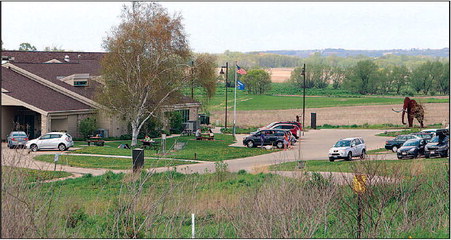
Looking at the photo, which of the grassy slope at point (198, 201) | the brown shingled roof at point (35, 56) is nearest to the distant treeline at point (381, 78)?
the brown shingled roof at point (35, 56)

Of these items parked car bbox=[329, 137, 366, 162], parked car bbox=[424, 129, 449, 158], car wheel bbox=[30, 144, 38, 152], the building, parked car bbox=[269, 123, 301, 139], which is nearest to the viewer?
parked car bbox=[424, 129, 449, 158]

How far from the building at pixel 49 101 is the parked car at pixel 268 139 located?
7.69 meters

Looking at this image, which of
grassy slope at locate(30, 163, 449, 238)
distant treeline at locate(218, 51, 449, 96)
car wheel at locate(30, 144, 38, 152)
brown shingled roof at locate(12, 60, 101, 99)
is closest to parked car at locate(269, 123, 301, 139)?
brown shingled roof at locate(12, 60, 101, 99)

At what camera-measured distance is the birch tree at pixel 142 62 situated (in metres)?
48.7

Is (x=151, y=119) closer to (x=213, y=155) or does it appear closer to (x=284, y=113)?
(x=213, y=155)

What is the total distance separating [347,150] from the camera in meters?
39.6

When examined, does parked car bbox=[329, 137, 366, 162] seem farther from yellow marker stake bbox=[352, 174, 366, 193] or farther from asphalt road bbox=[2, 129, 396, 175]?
yellow marker stake bbox=[352, 174, 366, 193]

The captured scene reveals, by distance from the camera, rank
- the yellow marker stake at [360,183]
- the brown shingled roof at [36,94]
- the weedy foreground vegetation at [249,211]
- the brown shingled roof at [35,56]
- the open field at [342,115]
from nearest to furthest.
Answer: the weedy foreground vegetation at [249,211] < the yellow marker stake at [360,183] < the brown shingled roof at [36,94] < the brown shingled roof at [35,56] < the open field at [342,115]

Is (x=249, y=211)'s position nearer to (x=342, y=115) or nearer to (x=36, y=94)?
(x=36, y=94)

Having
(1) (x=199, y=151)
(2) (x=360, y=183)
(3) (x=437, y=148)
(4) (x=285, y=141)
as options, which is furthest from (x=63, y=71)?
(2) (x=360, y=183)

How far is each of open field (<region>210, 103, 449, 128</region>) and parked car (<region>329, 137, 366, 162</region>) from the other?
34.7 meters

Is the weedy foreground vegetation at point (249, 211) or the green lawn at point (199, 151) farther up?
the weedy foreground vegetation at point (249, 211)

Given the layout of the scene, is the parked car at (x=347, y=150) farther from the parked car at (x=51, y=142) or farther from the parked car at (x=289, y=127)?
the parked car at (x=51, y=142)

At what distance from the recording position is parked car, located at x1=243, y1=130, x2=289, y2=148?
159 ft
